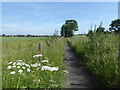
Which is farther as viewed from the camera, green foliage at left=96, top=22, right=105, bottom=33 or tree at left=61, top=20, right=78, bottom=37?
tree at left=61, top=20, right=78, bottom=37

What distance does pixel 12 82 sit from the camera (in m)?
2.82

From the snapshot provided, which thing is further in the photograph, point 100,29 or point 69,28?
point 69,28

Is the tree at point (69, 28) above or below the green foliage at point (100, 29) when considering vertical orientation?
above

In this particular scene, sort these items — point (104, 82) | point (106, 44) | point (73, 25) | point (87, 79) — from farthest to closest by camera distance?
point (73, 25)
point (106, 44)
point (87, 79)
point (104, 82)

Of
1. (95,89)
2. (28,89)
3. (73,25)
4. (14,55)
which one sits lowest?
(95,89)

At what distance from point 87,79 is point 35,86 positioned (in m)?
2.46

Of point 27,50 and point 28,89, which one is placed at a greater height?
point 27,50

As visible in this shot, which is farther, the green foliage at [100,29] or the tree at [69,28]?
the tree at [69,28]

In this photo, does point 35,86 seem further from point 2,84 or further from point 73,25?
point 73,25

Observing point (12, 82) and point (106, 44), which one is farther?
point (106, 44)

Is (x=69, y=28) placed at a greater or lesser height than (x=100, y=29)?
greater

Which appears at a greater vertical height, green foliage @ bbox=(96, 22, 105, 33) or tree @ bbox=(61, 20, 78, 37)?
tree @ bbox=(61, 20, 78, 37)

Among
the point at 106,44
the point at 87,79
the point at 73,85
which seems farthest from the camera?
the point at 106,44

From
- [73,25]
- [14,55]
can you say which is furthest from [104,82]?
[73,25]
